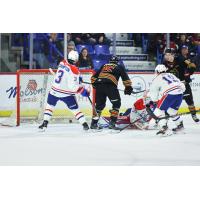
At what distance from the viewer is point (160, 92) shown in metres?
4.82

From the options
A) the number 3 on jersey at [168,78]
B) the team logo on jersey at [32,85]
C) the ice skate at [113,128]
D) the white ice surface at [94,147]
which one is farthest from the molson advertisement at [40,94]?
the number 3 on jersey at [168,78]

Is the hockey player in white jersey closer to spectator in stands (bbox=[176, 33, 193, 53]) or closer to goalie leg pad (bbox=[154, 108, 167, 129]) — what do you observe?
goalie leg pad (bbox=[154, 108, 167, 129])

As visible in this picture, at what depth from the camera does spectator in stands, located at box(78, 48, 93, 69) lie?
5408 mm

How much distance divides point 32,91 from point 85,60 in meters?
0.60

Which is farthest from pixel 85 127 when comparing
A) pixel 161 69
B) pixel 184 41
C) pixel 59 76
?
pixel 184 41

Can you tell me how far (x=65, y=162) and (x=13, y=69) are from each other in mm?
2391

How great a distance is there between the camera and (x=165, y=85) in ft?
15.7

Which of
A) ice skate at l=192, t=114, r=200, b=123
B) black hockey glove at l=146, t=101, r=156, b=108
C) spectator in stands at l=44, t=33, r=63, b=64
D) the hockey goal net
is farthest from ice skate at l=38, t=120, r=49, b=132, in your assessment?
ice skate at l=192, t=114, r=200, b=123

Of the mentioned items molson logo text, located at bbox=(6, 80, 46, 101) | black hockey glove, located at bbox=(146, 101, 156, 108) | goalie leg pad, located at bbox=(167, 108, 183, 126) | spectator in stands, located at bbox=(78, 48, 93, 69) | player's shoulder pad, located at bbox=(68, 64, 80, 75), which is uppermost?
spectator in stands, located at bbox=(78, 48, 93, 69)

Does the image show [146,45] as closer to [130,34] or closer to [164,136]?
[130,34]

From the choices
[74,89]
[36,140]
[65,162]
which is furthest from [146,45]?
[65,162]

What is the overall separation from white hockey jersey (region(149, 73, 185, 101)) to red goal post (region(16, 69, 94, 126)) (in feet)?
2.30

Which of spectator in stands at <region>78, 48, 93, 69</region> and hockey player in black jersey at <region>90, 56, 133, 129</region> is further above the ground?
spectator in stands at <region>78, 48, 93, 69</region>

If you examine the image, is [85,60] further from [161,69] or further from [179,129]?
[179,129]
